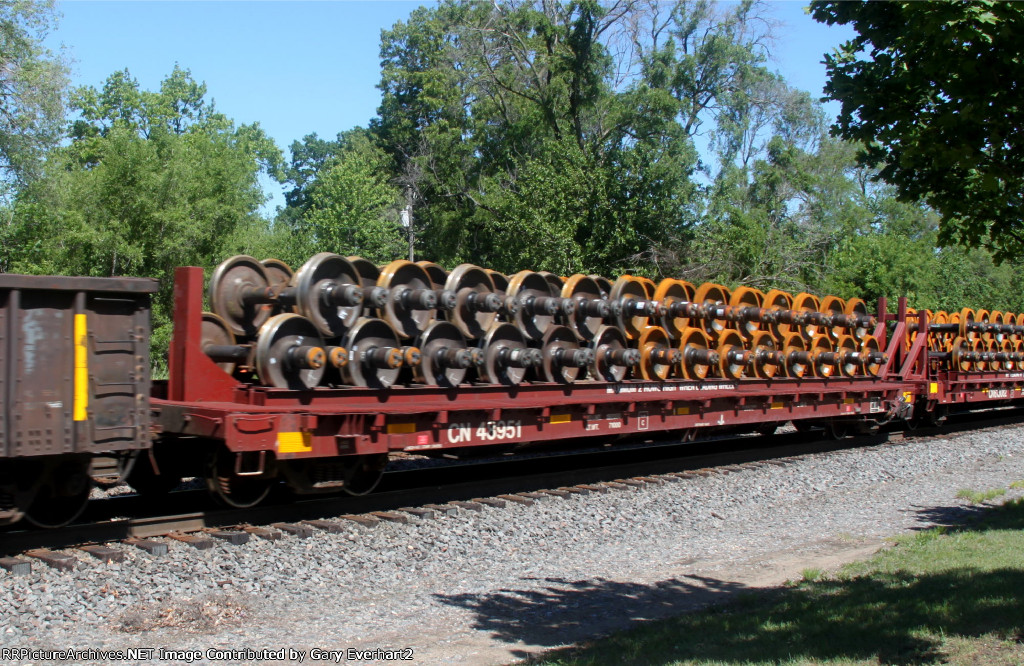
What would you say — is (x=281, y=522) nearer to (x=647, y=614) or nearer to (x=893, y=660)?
(x=647, y=614)

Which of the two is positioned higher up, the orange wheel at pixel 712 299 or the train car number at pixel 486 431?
the orange wheel at pixel 712 299

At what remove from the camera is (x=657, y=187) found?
3256 cm

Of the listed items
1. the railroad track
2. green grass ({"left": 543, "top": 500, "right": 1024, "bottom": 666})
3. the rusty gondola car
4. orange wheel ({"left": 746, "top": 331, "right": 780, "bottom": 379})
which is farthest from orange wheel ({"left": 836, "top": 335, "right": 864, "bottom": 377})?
the rusty gondola car

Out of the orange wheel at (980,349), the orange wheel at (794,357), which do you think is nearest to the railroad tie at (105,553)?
the orange wheel at (794,357)

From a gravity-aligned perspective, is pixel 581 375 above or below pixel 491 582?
above

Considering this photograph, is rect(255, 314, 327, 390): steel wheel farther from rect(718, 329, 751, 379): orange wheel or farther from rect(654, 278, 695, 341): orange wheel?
rect(718, 329, 751, 379): orange wheel

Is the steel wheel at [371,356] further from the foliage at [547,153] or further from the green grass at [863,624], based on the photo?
the foliage at [547,153]

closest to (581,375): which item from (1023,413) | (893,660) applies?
(893,660)

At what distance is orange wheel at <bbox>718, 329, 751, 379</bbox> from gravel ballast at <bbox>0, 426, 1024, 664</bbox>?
3048 millimetres

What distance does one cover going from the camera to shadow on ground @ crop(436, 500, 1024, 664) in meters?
5.35

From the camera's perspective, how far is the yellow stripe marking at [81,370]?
7809mm

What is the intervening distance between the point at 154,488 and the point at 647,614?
5.82 m

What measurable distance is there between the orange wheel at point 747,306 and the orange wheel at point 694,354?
1.10m

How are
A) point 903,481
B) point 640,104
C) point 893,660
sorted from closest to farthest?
point 893,660, point 903,481, point 640,104
